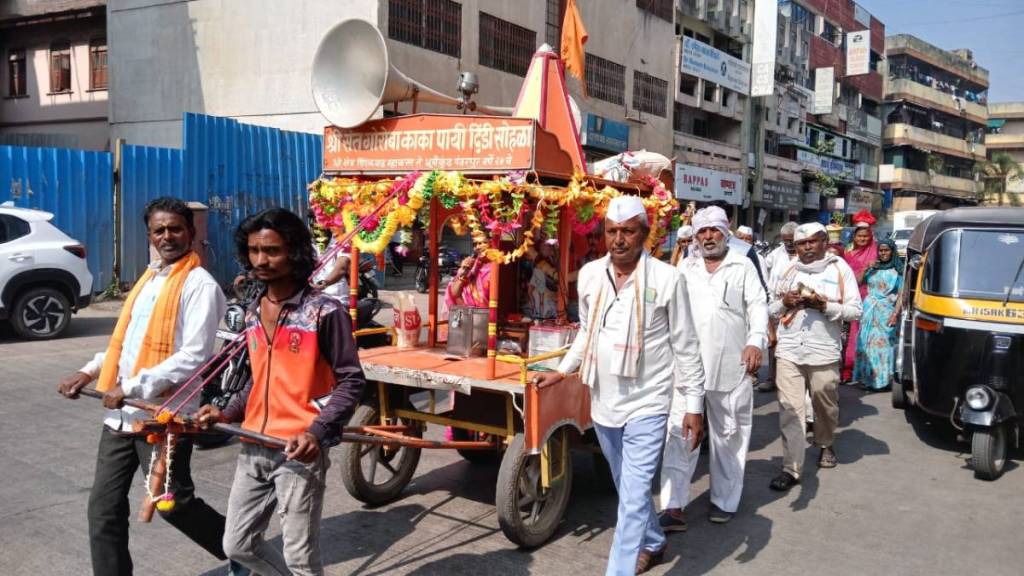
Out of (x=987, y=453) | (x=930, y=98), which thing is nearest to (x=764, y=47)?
(x=930, y=98)

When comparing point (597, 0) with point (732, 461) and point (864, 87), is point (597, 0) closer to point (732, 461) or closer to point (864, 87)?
point (732, 461)

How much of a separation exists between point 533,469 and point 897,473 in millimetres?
3444

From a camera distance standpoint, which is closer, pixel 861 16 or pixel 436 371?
pixel 436 371

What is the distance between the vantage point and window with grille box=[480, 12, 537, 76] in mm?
20016

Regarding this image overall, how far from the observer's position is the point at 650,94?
28.6m

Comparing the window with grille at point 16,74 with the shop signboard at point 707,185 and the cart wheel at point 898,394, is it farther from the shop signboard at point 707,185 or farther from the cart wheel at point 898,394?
the cart wheel at point 898,394

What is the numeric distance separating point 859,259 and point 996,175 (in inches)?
2376

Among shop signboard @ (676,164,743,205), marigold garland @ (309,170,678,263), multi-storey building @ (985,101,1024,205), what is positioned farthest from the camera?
multi-storey building @ (985,101,1024,205)

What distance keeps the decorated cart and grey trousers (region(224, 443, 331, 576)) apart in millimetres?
852

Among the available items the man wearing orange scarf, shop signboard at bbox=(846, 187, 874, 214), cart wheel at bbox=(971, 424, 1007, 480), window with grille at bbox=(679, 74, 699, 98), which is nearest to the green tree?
shop signboard at bbox=(846, 187, 874, 214)

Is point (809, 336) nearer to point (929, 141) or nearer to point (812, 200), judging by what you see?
point (812, 200)

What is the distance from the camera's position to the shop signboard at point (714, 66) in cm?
3133

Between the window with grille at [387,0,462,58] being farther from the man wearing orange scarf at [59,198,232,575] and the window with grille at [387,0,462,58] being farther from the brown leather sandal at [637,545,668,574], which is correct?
the brown leather sandal at [637,545,668,574]

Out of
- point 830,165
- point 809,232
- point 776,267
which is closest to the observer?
point 809,232
